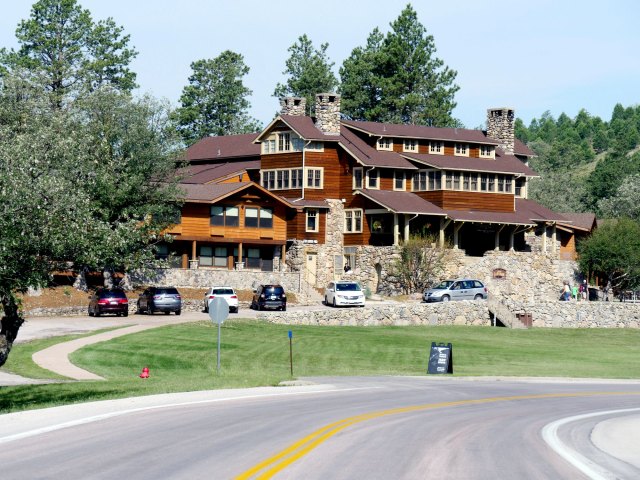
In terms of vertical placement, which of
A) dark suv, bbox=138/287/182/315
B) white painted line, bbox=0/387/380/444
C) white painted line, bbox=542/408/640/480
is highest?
dark suv, bbox=138/287/182/315

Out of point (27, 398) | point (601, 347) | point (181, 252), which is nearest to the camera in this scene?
point (27, 398)

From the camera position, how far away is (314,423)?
20.6m

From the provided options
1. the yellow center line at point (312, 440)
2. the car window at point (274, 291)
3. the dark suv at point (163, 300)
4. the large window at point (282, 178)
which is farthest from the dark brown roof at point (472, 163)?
the yellow center line at point (312, 440)

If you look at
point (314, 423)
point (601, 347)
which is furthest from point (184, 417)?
point (601, 347)

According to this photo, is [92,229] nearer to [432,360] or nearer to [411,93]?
[432,360]

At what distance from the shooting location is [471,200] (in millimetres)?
80062

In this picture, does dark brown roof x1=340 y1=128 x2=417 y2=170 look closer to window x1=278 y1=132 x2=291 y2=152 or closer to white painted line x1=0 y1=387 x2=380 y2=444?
window x1=278 y1=132 x2=291 y2=152

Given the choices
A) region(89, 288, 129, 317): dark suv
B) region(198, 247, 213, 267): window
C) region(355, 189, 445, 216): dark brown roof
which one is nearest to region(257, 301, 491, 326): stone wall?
region(89, 288, 129, 317): dark suv

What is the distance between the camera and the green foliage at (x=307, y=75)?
384 ft

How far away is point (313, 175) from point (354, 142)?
4.32 m

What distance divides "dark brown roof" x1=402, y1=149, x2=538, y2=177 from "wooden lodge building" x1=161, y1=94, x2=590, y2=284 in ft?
0.35

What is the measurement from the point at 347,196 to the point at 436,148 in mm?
9254

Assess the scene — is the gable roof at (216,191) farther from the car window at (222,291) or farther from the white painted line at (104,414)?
the white painted line at (104,414)

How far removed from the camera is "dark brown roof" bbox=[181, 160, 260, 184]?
268 feet
